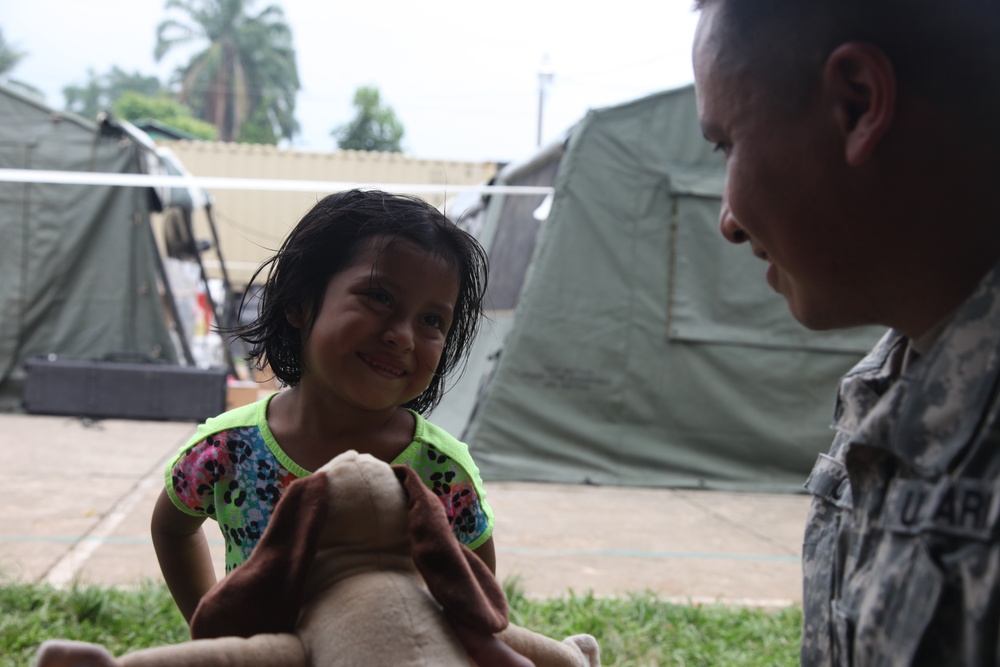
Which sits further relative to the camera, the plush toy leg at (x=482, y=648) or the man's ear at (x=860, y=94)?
the plush toy leg at (x=482, y=648)

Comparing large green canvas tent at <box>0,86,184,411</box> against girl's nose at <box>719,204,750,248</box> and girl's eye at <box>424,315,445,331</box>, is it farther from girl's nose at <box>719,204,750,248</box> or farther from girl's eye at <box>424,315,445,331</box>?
girl's nose at <box>719,204,750,248</box>

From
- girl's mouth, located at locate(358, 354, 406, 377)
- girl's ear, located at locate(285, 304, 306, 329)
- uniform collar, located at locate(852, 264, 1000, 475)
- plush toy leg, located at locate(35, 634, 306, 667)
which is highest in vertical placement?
uniform collar, located at locate(852, 264, 1000, 475)

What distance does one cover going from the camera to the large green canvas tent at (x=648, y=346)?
5.90 metres

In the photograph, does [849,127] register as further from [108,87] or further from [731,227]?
[108,87]

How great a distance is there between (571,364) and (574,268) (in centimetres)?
62

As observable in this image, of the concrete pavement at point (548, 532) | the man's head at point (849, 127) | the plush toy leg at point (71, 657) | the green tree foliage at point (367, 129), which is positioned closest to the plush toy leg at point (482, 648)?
the plush toy leg at point (71, 657)

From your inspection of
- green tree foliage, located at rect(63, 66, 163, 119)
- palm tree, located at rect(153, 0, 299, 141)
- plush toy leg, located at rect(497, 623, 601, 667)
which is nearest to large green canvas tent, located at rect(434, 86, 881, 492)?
plush toy leg, located at rect(497, 623, 601, 667)

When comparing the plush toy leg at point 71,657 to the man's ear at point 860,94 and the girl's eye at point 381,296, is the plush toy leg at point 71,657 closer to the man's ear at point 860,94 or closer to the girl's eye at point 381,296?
the girl's eye at point 381,296

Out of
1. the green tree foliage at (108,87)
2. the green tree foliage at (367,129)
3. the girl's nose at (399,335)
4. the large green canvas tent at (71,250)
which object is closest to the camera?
the girl's nose at (399,335)

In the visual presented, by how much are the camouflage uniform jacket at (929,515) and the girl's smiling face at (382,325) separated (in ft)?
2.15

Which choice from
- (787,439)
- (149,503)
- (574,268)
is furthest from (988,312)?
(787,439)

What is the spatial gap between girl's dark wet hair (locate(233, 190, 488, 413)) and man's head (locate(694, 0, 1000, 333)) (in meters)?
0.61

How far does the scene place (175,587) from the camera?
159cm

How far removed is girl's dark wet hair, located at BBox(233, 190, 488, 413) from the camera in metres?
1.46
